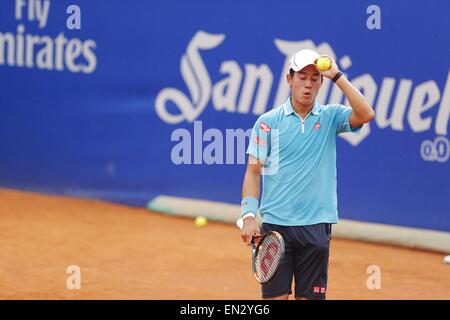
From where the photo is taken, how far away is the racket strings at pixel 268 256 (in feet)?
15.6

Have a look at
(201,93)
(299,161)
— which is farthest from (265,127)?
(201,93)

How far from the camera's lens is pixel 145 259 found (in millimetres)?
8672

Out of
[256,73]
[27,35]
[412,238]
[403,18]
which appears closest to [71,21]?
[27,35]

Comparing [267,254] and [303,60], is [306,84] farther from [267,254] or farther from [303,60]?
[267,254]

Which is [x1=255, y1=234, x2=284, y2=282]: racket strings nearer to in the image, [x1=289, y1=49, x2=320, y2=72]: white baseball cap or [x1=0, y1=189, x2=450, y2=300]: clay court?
[x1=289, y1=49, x2=320, y2=72]: white baseball cap

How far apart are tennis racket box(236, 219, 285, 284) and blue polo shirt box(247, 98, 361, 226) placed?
0.15 m

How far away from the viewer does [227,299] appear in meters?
7.16

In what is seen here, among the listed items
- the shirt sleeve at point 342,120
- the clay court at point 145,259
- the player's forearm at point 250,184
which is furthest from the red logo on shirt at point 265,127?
the clay court at point 145,259

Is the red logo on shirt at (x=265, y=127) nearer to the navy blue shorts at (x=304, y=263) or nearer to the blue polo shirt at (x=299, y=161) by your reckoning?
the blue polo shirt at (x=299, y=161)

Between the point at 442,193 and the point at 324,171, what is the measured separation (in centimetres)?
464

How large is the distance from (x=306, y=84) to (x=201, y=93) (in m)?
5.66
